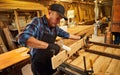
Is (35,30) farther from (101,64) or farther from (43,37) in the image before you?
(101,64)

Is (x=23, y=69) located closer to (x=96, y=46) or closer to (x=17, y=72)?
(x=17, y=72)

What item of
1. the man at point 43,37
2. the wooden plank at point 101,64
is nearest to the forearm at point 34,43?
the man at point 43,37

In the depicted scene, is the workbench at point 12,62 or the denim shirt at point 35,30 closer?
the denim shirt at point 35,30

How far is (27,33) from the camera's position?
55.1 inches

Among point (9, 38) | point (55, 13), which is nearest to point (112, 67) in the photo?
point (55, 13)

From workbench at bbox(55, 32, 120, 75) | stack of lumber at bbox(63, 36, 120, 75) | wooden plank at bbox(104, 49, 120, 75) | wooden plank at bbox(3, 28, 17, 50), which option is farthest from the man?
wooden plank at bbox(3, 28, 17, 50)

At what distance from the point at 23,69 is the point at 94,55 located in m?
1.57

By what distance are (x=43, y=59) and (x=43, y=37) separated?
0.28 metres

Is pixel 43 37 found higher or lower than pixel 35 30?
lower

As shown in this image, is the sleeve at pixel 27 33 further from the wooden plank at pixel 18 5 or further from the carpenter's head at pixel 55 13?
the wooden plank at pixel 18 5

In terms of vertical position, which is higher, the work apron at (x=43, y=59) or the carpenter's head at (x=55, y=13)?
the carpenter's head at (x=55, y=13)

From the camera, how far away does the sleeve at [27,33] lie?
1.37 metres

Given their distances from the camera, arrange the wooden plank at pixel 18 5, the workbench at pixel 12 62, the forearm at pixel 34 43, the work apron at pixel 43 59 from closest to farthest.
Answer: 1. the forearm at pixel 34 43
2. the work apron at pixel 43 59
3. the workbench at pixel 12 62
4. the wooden plank at pixel 18 5

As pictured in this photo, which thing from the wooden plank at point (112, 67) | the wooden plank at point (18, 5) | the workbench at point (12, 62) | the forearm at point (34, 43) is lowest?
the workbench at point (12, 62)
